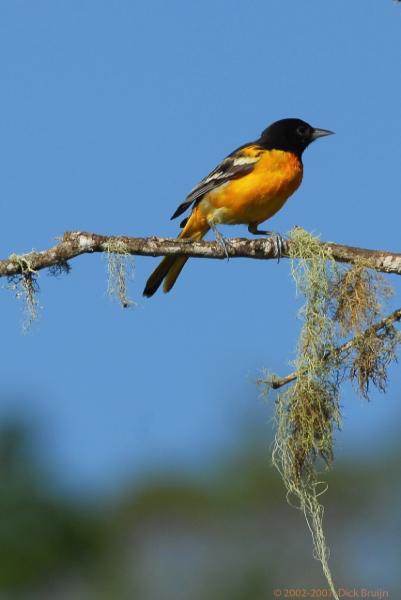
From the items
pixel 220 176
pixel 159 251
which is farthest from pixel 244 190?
pixel 159 251

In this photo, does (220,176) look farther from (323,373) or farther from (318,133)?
(323,373)

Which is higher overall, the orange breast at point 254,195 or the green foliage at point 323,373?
the orange breast at point 254,195

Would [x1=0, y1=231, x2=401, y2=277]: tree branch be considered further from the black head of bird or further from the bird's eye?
the bird's eye

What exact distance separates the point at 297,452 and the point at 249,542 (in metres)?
7.69

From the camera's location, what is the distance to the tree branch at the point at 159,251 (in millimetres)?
5695

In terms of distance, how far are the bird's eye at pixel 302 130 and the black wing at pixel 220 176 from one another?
0.54m

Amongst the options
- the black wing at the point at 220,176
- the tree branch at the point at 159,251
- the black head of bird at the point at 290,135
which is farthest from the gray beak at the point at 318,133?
the tree branch at the point at 159,251

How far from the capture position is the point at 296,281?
19.8 ft

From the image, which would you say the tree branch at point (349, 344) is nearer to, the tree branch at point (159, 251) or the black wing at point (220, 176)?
the tree branch at point (159, 251)

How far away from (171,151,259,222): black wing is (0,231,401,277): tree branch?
53.0 inches

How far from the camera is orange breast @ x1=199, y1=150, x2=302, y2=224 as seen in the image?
748cm

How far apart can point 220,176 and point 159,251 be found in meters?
1.81

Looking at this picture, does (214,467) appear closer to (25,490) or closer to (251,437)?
(25,490)

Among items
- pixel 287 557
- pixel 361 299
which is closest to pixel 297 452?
pixel 361 299
